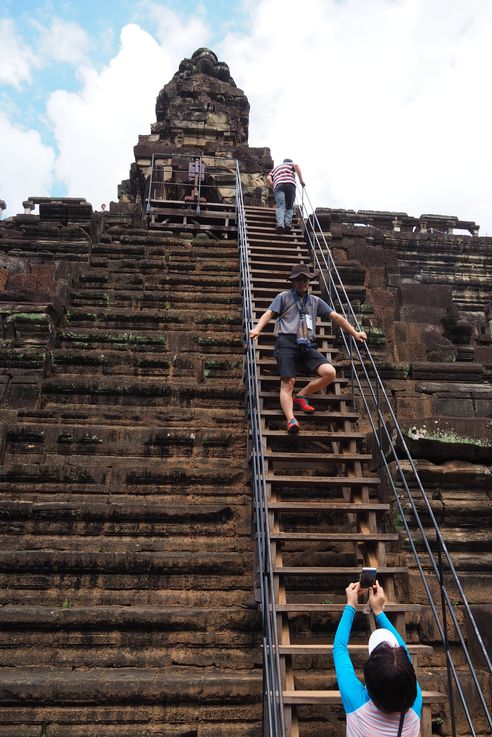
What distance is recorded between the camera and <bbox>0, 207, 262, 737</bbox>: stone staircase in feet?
11.0

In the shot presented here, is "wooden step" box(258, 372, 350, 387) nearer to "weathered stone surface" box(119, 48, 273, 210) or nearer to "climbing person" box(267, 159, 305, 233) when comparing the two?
"climbing person" box(267, 159, 305, 233)

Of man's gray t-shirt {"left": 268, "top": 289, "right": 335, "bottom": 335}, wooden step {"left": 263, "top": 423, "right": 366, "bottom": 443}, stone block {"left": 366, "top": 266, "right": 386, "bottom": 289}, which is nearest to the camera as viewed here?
wooden step {"left": 263, "top": 423, "right": 366, "bottom": 443}

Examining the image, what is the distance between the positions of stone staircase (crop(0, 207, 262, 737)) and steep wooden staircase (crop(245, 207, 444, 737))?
1.14ft

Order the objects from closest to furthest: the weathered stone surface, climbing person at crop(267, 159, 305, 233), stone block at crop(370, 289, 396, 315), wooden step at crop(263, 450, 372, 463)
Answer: wooden step at crop(263, 450, 372, 463) → stone block at crop(370, 289, 396, 315) → climbing person at crop(267, 159, 305, 233) → the weathered stone surface

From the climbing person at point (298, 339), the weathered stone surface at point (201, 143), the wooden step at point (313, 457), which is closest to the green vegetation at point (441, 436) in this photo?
the wooden step at point (313, 457)

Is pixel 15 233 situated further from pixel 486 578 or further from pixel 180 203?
pixel 486 578

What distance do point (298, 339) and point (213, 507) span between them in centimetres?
157

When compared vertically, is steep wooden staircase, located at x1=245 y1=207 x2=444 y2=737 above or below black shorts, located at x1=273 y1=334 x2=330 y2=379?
below

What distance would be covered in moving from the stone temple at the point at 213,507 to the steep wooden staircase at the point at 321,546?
0.02 m

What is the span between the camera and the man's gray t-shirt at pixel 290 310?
16.3 ft

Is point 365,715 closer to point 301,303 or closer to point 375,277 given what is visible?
point 301,303

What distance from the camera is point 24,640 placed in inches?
147

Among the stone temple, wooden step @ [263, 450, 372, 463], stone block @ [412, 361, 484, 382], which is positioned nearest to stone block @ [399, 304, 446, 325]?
the stone temple

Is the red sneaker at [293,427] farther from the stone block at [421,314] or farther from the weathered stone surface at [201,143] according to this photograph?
the weathered stone surface at [201,143]
